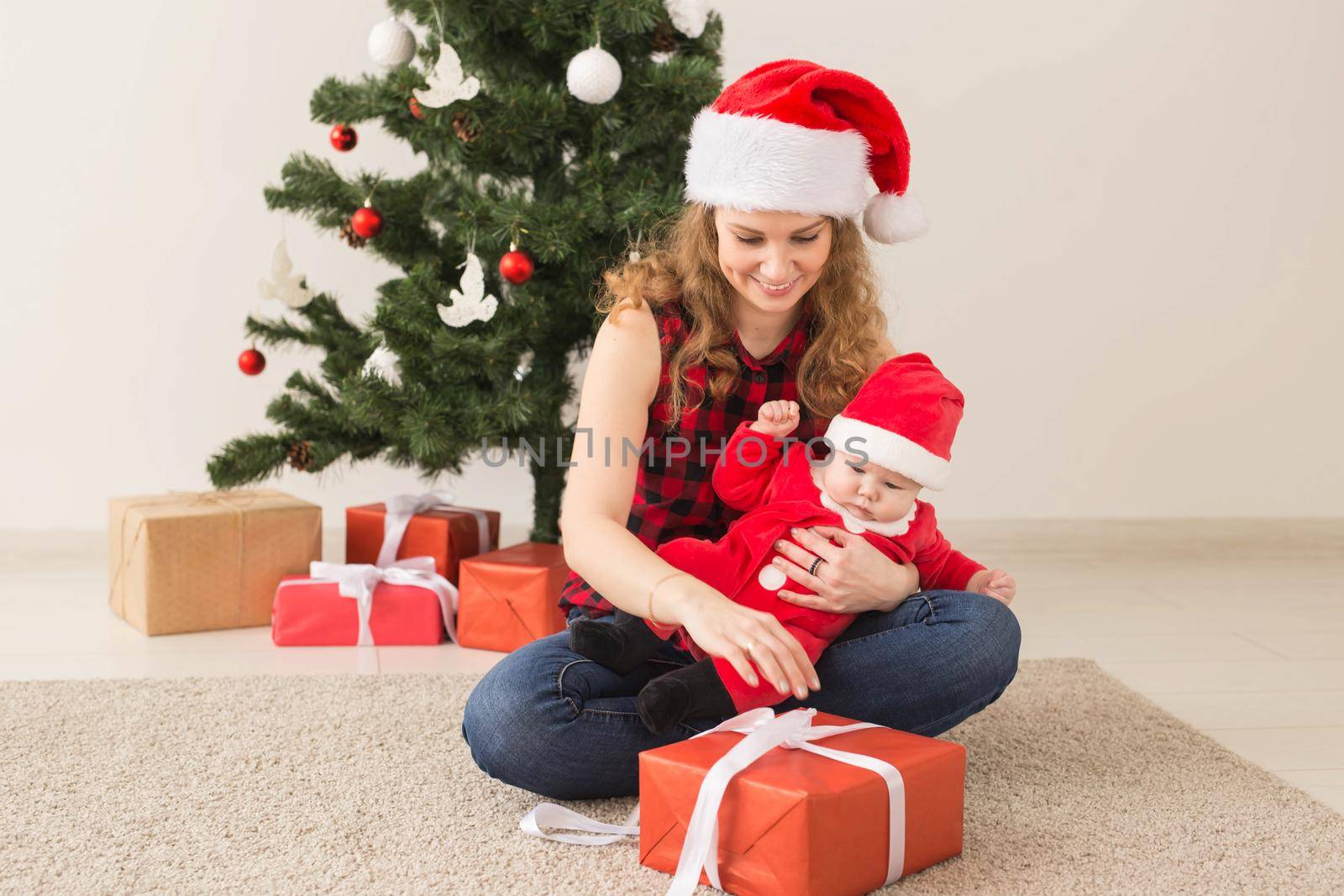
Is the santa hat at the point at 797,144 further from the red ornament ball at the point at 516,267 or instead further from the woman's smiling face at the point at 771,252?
the red ornament ball at the point at 516,267

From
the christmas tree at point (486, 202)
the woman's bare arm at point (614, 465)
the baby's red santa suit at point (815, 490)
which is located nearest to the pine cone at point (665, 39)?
the christmas tree at point (486, 202)

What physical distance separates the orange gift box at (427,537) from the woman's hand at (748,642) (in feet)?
3.90

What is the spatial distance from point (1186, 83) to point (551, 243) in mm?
1769

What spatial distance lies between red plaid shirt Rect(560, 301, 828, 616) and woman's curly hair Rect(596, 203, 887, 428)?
0.02 metres

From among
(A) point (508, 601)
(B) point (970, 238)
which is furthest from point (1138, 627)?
(A) point (508, 601)

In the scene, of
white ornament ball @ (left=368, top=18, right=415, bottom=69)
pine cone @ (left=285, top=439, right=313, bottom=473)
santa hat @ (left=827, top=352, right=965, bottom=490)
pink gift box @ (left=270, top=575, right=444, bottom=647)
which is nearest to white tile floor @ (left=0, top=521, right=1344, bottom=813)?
pink gift box @ (left=270, top=575, right=444, bottom=647)

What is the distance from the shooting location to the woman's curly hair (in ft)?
5.15

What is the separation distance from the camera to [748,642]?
120 centimetres

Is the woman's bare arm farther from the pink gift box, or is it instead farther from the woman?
the pink gift box

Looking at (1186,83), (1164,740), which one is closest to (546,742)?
(1164,740)

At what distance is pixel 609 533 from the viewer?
1.38m

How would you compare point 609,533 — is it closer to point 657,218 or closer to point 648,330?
point 648,330

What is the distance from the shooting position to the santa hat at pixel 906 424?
139 centimetres

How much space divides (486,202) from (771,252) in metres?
0.81
